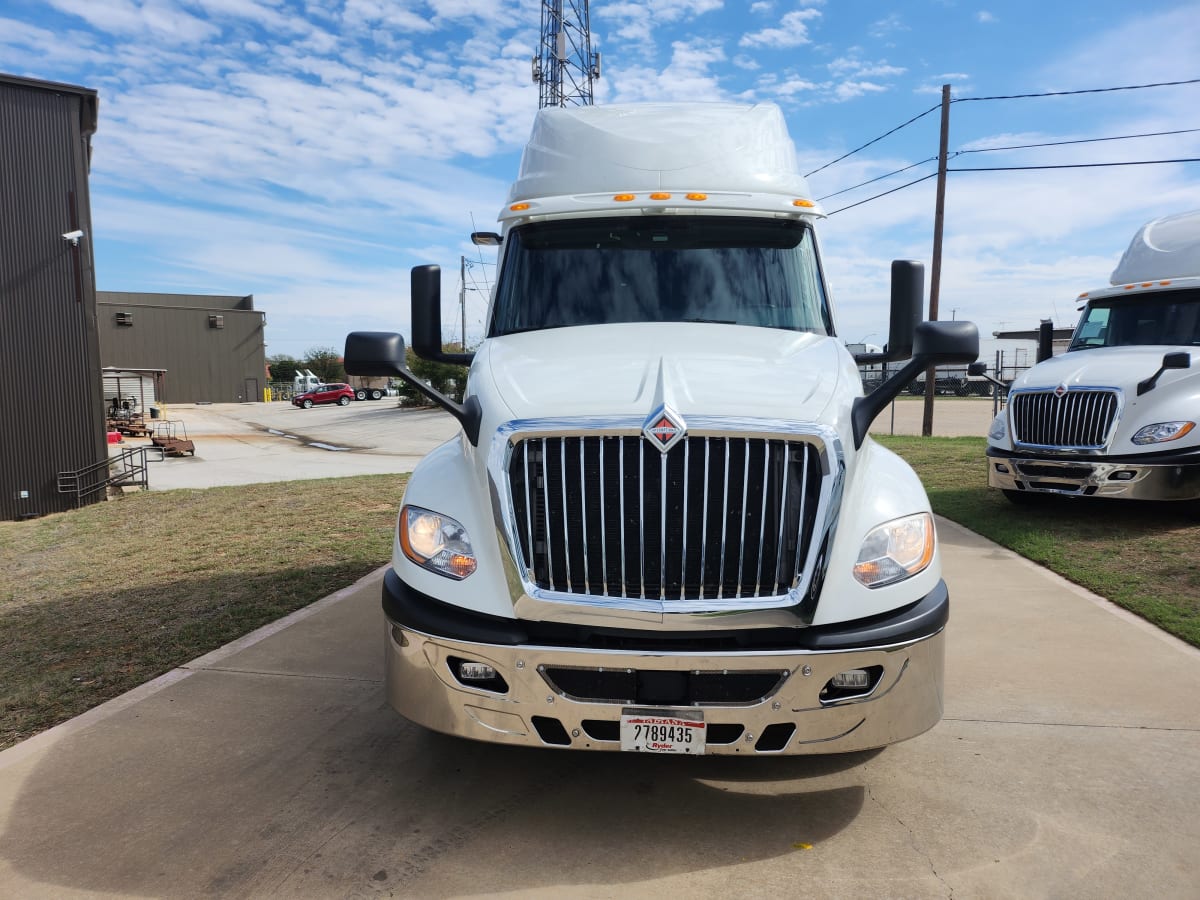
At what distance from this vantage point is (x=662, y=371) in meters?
3.23

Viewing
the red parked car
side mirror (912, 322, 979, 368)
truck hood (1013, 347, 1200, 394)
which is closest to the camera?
side mirror (912, 322, 979, 368)

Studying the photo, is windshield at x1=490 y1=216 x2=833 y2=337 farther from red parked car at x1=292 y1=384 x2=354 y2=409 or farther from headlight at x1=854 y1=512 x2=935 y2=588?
red parked car at x1=292 y1=384 x2=354 y2=409

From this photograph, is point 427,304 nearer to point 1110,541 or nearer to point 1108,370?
point 1110,541

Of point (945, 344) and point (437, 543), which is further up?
point (945, 344)

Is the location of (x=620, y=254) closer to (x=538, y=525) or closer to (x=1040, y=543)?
(x=538, y=525)

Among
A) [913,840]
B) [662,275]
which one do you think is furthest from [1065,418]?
[913,840]

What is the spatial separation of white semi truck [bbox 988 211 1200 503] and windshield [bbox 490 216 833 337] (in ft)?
16.6

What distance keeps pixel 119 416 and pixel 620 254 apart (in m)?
36.6

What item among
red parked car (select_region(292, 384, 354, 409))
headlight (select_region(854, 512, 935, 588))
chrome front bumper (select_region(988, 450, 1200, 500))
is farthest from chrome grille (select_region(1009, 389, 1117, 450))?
red parked car (select_region(292, 384, 354, 409))

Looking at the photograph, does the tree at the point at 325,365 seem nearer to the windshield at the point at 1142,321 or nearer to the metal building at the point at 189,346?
the metal building at the point at 189,346

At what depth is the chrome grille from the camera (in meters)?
8.05

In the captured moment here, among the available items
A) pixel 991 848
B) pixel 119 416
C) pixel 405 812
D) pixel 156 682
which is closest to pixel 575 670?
pixel 405 812

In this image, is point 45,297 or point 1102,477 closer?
point 1102,477

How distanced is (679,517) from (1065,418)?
6.85 m
